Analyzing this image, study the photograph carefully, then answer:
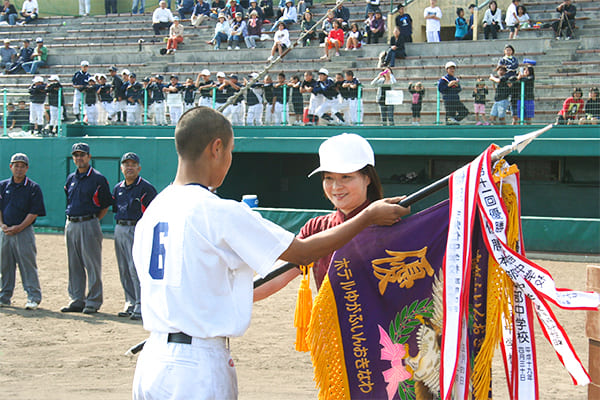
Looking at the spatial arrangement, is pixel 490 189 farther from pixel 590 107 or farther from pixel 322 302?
pixel 590 107

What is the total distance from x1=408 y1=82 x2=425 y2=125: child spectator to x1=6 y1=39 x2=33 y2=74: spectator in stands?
16342 mm

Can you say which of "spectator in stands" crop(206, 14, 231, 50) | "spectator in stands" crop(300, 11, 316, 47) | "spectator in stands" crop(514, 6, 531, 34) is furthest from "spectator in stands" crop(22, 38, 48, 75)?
"spectator in stands" crop(514, 6, 531, 34)

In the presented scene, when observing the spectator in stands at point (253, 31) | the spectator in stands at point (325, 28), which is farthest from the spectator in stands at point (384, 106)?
the spectator in stands at point (253, 31)

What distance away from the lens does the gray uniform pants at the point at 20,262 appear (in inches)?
378

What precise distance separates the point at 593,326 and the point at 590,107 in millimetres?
12696

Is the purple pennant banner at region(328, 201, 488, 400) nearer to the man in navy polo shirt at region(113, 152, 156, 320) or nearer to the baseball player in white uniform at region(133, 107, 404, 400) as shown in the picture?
the baseball player in white uniform at region(133, 107, 404, 400)

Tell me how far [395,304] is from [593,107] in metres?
13.1

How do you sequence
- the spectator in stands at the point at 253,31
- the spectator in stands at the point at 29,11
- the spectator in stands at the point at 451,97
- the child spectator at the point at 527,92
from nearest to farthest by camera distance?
the child spectator at the point at 527,92, the spectator in stands at the point at 451,97, the spectator in stands at the point at 253,31, the spectator in stands at the point at 29,11

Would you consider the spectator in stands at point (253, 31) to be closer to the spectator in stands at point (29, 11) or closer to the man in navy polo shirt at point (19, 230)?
the spectator in stands at point (29, 11)

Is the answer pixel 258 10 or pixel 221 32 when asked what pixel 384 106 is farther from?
pixel 258 10

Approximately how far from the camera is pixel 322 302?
361 cm

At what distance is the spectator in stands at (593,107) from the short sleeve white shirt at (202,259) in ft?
45.2

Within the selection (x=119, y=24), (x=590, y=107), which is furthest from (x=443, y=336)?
(x=119, y=24)

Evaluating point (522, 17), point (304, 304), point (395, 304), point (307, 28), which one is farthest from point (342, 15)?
point (395, 304)
